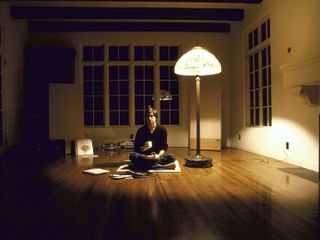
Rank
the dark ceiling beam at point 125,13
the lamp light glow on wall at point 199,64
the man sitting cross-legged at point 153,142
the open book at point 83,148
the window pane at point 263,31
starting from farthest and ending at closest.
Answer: the dark ceiling beam at point 125,13 < the open book at point 83,148 < the window pane at point 263,31 < the lamp light glow on wall at point 199,64 < the man sitting cross-legged at point 153,142

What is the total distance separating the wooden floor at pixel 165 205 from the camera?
1890 mm

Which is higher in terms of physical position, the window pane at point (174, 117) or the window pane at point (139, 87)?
the window pane at point (139, 87)

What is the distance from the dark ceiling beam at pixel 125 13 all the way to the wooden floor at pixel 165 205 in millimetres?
3791

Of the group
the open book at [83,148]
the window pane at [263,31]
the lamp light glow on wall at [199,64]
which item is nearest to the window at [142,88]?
the open book at [83,148]

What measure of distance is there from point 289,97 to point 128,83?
4.36 metres

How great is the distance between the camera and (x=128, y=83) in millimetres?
7684

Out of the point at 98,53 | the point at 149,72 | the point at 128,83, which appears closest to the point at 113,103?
the point at 128,83

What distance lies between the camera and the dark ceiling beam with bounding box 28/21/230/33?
7090 millimetres

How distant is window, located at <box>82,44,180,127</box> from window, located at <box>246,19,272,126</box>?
2.10 metres

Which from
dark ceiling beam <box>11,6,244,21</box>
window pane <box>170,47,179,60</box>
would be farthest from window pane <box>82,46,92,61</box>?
window pane <box>170,47,179,60</box>

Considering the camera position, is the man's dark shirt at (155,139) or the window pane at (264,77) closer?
the man's dark shirt at (155,139)

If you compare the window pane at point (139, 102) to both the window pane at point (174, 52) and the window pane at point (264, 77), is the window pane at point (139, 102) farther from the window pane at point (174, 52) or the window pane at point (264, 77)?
the window pane at point (264, 77)

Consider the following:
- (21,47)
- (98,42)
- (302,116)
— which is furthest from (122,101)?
(302,116)

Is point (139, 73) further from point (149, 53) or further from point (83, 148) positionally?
point (83, 148)
